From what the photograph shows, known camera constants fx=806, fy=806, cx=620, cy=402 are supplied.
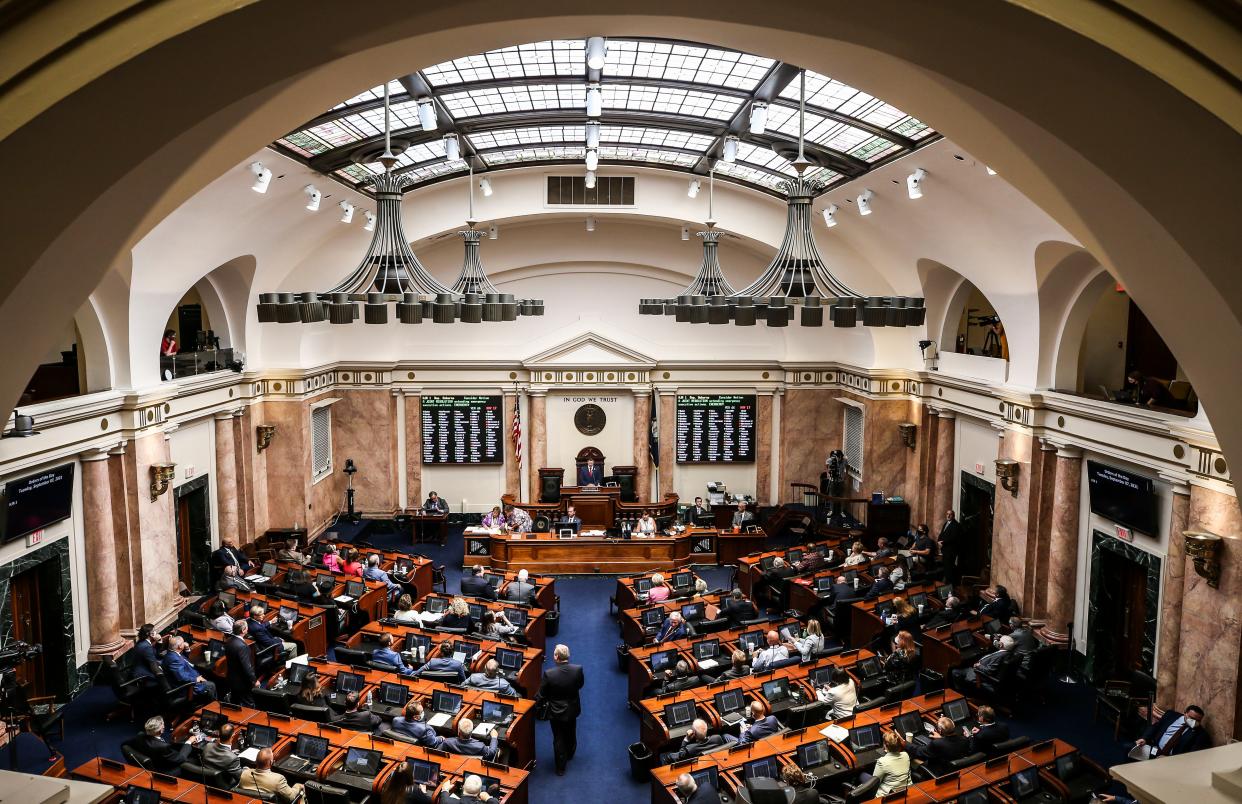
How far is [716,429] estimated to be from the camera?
21625 millimetres

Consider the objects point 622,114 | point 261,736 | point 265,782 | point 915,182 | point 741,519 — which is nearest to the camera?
point 265,782

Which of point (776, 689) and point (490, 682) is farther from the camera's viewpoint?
point (490, 682)

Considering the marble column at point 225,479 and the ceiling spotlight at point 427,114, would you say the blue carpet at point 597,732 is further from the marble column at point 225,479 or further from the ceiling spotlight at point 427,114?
the ceiling spotlight at point 427,114

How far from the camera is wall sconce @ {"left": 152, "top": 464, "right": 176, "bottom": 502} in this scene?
13062 millimetres

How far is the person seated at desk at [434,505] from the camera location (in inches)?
776

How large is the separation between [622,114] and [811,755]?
33.7ft

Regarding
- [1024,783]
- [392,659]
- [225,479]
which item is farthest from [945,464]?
[225,479]

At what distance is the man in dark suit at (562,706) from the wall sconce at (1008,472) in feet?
27.3

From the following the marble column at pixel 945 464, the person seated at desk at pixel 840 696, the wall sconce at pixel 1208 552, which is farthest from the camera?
the marble column at pixel 945 464

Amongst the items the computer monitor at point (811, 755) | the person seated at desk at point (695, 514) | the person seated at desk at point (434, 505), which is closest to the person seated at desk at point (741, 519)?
the person seated at desk at point (695, 514)

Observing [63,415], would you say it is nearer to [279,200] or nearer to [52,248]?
[279,200]

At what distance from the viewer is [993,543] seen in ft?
48.3

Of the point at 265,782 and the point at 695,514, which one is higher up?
the point at 695,514

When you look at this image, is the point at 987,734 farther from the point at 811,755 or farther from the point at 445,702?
the point at 445,702
